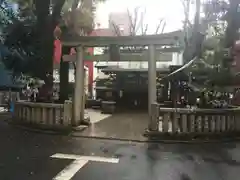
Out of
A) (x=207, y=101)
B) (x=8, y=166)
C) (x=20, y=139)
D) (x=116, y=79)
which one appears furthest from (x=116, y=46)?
(x=116, y=79)

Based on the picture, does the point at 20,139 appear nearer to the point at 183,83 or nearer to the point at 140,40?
the point at 140,40

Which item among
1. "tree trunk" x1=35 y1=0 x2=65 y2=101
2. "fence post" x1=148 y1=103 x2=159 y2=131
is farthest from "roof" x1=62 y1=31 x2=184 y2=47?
"fence post" x1=148 y1=103 x2=159 y2=131

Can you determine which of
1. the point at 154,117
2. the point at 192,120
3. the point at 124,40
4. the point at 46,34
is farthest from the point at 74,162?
the point at 46,34

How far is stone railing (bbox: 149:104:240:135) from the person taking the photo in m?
10.6

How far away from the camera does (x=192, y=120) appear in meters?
10.6

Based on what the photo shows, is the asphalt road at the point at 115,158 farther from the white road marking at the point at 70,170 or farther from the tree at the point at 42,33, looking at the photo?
the tree at the point at 42,33

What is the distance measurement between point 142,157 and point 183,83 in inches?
395

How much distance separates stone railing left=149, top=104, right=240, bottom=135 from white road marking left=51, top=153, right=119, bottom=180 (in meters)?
3.53

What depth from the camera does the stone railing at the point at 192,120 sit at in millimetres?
10617

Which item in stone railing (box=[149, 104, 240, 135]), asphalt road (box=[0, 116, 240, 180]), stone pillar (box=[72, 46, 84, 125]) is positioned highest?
stone pillar (box=[72, 46, 84, 125])

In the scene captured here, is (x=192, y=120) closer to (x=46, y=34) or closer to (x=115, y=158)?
(x=115, y=158)

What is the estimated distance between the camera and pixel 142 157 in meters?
→ 7.98

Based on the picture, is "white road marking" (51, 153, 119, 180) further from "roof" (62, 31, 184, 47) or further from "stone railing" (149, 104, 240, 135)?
"roof" (62, 31, 184, 47)

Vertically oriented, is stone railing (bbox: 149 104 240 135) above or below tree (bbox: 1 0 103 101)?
below
